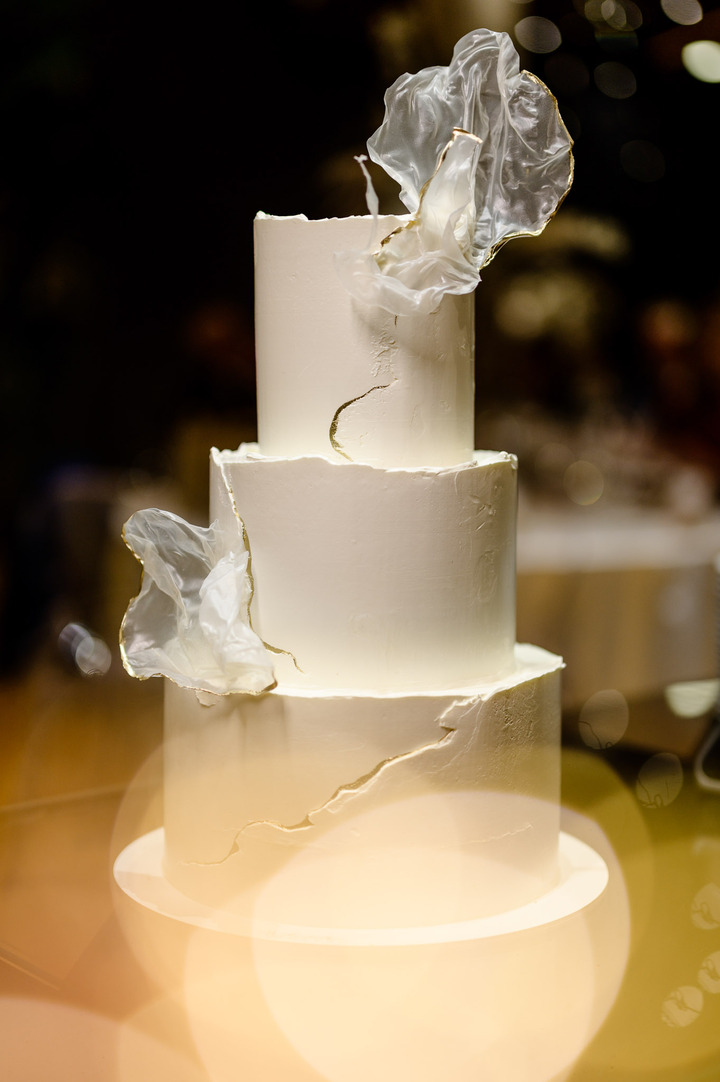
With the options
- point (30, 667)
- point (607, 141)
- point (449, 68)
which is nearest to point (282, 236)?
point (449, 68)

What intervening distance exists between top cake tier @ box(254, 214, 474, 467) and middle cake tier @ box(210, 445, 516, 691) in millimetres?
50

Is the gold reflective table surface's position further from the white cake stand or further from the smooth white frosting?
the smooth white frosting

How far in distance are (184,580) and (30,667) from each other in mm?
2489

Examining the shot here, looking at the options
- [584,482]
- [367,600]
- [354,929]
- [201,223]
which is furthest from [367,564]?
[201,223]

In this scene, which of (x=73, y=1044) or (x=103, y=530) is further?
(x=103, y=530)

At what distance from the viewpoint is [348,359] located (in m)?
1.14

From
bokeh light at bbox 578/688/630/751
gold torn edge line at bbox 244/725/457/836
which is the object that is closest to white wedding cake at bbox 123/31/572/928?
gold torn edge line at bbox 244/725/457/836

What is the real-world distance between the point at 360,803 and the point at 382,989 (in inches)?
7.1

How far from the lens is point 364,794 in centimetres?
111

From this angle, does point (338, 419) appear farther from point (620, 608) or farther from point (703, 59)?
point (620, 608)

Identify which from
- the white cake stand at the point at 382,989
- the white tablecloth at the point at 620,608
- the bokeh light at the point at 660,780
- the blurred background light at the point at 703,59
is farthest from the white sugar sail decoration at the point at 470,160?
the white tablecloth at the point at 620,608

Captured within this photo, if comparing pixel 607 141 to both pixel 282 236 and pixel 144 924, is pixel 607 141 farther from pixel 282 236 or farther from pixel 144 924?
pixel 144 924

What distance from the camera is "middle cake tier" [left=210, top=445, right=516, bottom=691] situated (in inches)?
44.3

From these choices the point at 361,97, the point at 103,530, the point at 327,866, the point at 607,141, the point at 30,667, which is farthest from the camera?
the point at 30,667
